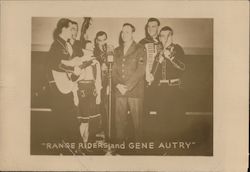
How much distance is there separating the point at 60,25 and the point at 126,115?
9.9 inches

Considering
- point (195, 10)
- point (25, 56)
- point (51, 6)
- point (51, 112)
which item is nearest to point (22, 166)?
point (51, 112)

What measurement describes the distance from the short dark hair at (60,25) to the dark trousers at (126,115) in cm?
20

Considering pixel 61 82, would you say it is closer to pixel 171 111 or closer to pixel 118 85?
pixel 118 85

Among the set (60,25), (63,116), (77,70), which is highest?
(60,25)

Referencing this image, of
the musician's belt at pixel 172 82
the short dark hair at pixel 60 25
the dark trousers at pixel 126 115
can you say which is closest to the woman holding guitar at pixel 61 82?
the short dark hair at pixel 60 25

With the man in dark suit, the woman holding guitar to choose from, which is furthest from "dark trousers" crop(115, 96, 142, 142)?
the woman holding guitar

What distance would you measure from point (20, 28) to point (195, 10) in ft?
1.30

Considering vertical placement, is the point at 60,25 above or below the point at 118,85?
above

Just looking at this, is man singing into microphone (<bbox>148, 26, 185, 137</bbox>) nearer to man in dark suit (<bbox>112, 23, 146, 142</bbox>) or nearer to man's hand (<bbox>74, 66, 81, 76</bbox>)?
man in dark suit (<bbox>112, 23, 146, 142</bbox>)

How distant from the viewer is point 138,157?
2.48 ft

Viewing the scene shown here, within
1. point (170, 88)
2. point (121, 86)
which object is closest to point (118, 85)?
point (121, 86)

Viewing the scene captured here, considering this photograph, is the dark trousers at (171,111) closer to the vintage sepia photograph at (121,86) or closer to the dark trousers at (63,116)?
the vintage sepia photograph at (121,86)

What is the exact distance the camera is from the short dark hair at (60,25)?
0.76m

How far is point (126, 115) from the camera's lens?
756mm
